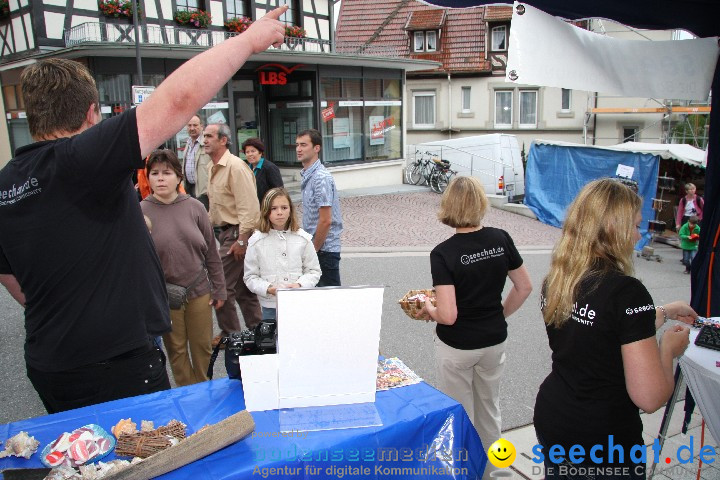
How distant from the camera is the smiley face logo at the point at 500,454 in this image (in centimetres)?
308

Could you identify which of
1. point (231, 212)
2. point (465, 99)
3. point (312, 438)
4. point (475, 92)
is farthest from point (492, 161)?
point (312, 438)

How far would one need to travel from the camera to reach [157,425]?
79.8 inches

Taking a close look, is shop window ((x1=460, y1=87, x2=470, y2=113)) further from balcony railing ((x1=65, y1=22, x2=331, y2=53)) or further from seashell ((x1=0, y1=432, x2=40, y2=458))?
seashell ((x1=0, y1=432, x2=40, y2=458))

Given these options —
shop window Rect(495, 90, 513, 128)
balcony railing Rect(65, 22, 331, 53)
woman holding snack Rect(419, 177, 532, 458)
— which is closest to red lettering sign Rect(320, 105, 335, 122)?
balcony railing Rect(65, 22, 331, 53)

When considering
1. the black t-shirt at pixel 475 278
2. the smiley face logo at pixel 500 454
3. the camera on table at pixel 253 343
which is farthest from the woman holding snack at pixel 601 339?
the camera on table at pixel 253 343

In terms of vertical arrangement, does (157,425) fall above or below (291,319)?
below

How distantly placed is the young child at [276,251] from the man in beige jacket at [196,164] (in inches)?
79.0

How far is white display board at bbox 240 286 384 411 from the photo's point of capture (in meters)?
2.02

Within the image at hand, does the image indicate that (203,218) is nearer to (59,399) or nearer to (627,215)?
(59,399)

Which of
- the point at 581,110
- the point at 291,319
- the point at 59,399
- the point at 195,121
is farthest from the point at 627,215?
the point at 581,110

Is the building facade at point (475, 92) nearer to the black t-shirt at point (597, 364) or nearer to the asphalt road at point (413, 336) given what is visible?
the asphalt road at point (413, 336)

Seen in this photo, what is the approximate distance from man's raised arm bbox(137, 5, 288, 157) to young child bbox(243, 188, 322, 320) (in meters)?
2.72

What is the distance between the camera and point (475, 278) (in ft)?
9.71

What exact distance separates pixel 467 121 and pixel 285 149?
11.4 meters
